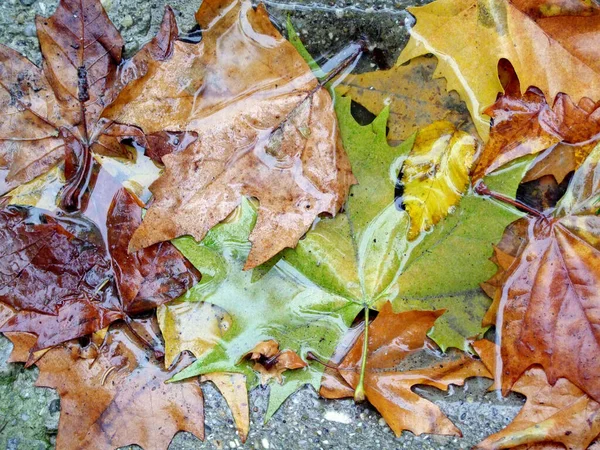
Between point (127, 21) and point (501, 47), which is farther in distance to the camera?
point (127, 21)

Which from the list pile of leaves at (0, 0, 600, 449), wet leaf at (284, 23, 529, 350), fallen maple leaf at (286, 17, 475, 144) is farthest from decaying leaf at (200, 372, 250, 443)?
fallen maple leaf at (286, 17, 475, 144)

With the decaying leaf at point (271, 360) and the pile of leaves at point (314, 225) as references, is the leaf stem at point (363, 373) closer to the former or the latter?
the pile of leaves at point (314, 225)

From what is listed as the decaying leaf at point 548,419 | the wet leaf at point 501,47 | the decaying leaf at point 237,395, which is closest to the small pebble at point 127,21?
the wet leaf at point 501,47

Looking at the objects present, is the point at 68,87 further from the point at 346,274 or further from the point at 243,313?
the point at 346,274

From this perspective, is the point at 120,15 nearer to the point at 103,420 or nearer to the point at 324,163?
the point at 324,163

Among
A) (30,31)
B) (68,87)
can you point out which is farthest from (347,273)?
(30,31)
